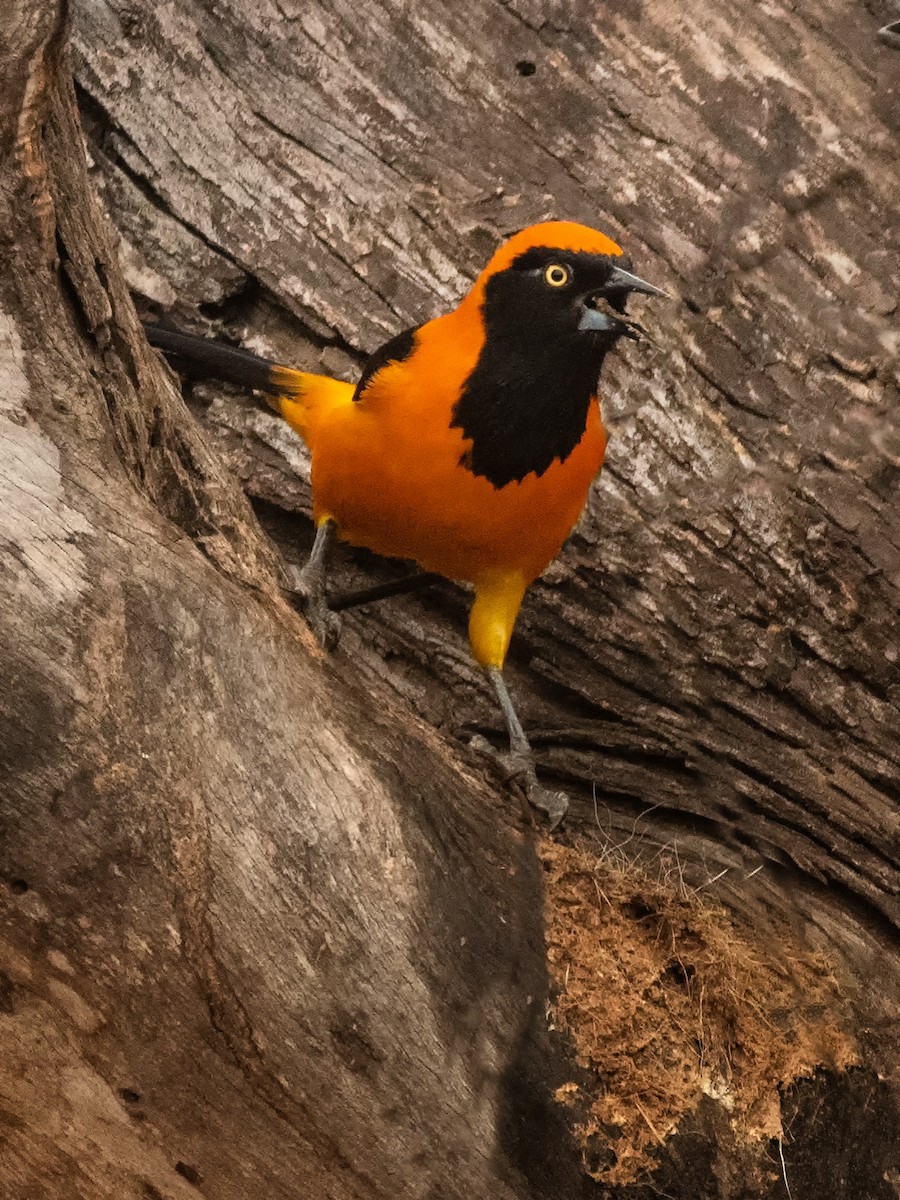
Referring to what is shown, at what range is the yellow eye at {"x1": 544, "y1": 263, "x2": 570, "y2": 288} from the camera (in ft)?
10.5

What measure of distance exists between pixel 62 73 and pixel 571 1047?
2.36m

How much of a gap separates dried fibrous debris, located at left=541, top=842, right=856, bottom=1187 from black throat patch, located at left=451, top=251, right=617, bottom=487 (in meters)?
1.02

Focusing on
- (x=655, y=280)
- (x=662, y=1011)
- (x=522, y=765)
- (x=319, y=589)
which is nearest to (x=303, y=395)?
(x=319, y=589)

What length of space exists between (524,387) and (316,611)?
821 millimetres

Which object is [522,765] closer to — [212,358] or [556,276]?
[556,276]

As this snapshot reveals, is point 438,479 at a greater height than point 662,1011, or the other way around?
point 438,479

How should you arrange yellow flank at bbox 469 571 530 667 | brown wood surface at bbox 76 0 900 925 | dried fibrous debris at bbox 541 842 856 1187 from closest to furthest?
dried fibrous debris at bbox 541 842 856 1187
yellow flank at bbox 469 571 530 667
brown wood surface at bbox 76 0 900 925

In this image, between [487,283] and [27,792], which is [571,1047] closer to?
[27,792]

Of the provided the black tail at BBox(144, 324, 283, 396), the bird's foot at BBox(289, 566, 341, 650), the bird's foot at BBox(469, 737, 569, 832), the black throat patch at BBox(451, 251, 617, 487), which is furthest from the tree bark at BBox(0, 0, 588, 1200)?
the black tail at BBox(144, 324, 283, 396)

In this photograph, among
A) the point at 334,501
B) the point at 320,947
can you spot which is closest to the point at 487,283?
the point at 334,501

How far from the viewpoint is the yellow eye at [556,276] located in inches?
126

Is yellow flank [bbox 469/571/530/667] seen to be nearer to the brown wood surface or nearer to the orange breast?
the orange breast

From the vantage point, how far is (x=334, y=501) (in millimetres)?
3488

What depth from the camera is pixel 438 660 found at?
13.1ft
